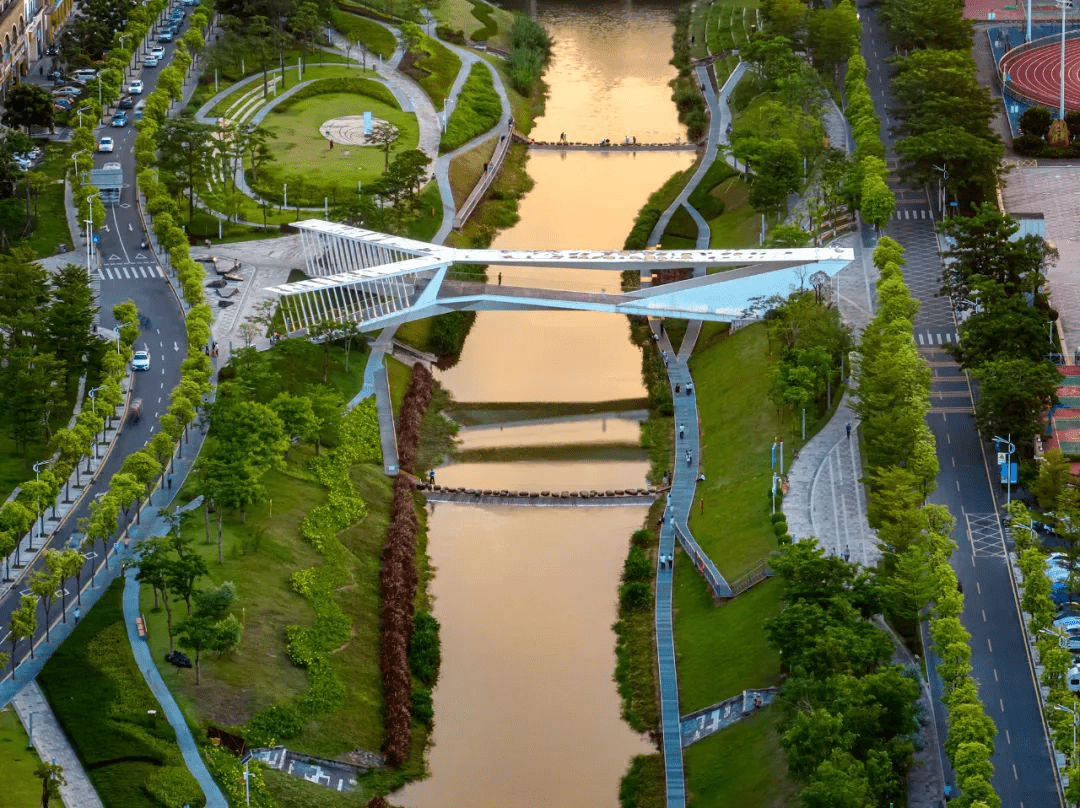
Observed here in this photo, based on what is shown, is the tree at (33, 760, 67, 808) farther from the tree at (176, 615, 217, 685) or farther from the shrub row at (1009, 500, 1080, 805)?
the shrub row at (1009, 500, 1080, 805)

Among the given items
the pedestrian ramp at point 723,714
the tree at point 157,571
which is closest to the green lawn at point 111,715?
the tree at point 157,571

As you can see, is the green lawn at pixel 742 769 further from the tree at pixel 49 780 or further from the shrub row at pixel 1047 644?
the tree at pixel 49 780

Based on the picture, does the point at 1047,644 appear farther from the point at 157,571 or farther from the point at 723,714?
the point at 157,571

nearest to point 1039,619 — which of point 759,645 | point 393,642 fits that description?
point 759,645

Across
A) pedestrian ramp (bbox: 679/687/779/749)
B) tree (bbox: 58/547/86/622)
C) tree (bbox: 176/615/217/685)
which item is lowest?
pedestrian ramp (bbox: 679/687/779/749)

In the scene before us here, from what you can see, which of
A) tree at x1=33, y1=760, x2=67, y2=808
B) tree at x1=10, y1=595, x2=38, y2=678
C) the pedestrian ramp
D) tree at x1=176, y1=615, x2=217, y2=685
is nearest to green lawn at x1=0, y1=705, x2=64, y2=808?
tree at x1=33, y1=760, x2=67, y2=808

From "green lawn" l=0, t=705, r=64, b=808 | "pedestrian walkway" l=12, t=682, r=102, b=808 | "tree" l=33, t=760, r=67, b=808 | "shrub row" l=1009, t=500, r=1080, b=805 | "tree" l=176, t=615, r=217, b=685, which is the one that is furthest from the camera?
"tree" l=176, t=615, r=217, b=685
